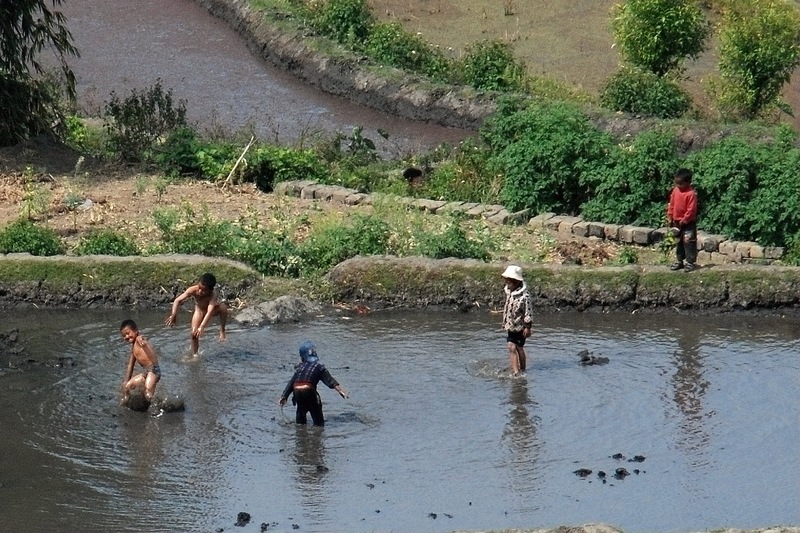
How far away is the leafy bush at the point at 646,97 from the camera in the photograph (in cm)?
2323

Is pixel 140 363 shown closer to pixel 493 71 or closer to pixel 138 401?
pixel 138 401

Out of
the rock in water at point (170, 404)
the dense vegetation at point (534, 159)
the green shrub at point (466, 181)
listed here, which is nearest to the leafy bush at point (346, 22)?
the dense vegetation at point (534, 159)

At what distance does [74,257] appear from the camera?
16.2m

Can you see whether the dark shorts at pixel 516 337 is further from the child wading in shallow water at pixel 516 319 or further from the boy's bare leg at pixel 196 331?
the boy's bare leg at pixel 196 331

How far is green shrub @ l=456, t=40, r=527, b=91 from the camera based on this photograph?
25.5 metres

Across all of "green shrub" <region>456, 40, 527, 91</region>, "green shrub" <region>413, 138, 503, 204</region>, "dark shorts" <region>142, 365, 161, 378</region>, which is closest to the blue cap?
"dark shorts" <region>142, 365, 161, 378</region>

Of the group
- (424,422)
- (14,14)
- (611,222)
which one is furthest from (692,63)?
(424,422)

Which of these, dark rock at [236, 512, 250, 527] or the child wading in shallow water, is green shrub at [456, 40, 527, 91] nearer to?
the child wading in shallow water

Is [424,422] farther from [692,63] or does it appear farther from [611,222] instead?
[692,63]

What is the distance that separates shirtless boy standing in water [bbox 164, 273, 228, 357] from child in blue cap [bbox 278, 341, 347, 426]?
2.02 meters

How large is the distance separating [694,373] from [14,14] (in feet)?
37.6

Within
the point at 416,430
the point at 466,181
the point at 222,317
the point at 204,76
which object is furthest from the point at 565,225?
the point at 204,76

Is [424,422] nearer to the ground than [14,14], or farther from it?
nearer to the ground

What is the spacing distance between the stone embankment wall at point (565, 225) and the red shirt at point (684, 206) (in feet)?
3.91
